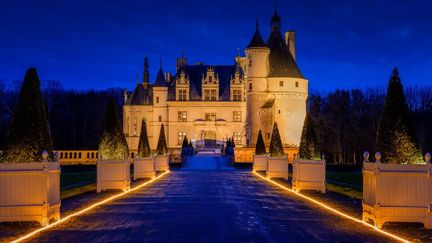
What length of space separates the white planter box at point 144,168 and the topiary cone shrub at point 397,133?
14243mm

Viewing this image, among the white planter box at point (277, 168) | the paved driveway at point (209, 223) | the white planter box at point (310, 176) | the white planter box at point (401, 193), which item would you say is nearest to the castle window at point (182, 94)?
the white planter box at point (277, 168)

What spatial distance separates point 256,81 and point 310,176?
38.8 meters

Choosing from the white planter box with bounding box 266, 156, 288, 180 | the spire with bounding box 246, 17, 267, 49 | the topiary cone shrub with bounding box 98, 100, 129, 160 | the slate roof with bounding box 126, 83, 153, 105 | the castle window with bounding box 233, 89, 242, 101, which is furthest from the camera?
the slate roof with bounding box 126, 83, 153, 105

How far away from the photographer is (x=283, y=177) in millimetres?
24562

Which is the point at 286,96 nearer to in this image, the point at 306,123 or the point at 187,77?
the point at 187,77

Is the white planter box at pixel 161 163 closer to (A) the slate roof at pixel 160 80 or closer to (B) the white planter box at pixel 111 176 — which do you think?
(B) the white planter box at pixel 111 176

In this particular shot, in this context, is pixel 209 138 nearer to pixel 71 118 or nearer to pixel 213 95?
pixel 213 95

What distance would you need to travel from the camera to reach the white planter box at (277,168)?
80.9ft

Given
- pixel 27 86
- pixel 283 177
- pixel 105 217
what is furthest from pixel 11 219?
pixel 283 177

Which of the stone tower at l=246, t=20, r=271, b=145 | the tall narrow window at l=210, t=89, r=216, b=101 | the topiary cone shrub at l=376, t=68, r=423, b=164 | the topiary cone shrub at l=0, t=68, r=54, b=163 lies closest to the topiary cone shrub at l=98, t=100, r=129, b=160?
the topiary cone shrub at l=0, t=68, r=54, b=163

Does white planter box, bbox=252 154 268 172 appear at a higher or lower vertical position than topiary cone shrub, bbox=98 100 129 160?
lower

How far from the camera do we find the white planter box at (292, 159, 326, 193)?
17516 millimetres

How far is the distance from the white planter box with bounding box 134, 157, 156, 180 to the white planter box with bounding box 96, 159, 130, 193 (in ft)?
19.4

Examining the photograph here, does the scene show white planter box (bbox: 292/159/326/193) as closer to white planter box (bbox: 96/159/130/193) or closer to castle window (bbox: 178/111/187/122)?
white planter box (bbox: 96/159/130/193)
